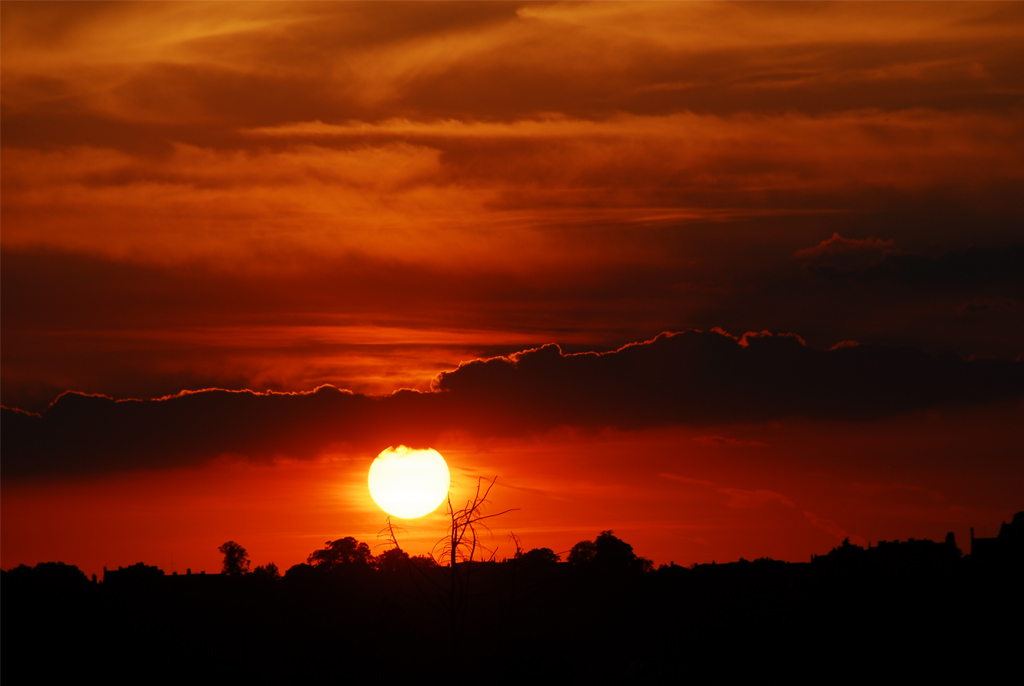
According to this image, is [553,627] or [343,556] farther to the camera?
[343,556]

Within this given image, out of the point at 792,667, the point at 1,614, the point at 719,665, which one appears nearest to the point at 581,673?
the point at 719,665

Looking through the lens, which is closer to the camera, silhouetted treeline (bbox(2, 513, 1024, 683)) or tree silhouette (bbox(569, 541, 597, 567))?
silhouetted treeline (bbox(2, 513, 1024, 683))

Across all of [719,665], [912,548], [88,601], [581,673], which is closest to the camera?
[88,601]

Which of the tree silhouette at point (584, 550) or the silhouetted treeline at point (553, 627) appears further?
the tree silhouette at point (584, 550)

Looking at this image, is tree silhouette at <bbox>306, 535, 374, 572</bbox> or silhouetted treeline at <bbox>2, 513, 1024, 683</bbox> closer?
silhouetted treeline at <bbox>2, 513, 1024, 683</bbox>

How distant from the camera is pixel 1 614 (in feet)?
182

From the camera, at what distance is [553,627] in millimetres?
95188

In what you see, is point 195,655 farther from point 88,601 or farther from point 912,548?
point 912,548

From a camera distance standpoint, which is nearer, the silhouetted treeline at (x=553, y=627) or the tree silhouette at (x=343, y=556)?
the silhouetted treeline at (x=553, y=627)

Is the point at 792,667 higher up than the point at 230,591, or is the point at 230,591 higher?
the point at 230,591

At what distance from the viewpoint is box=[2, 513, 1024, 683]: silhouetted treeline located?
58.9 m

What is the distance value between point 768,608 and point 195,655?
5236 centimetres

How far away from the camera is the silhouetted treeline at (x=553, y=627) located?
193ft

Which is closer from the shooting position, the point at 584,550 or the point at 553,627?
the point at 553,627
